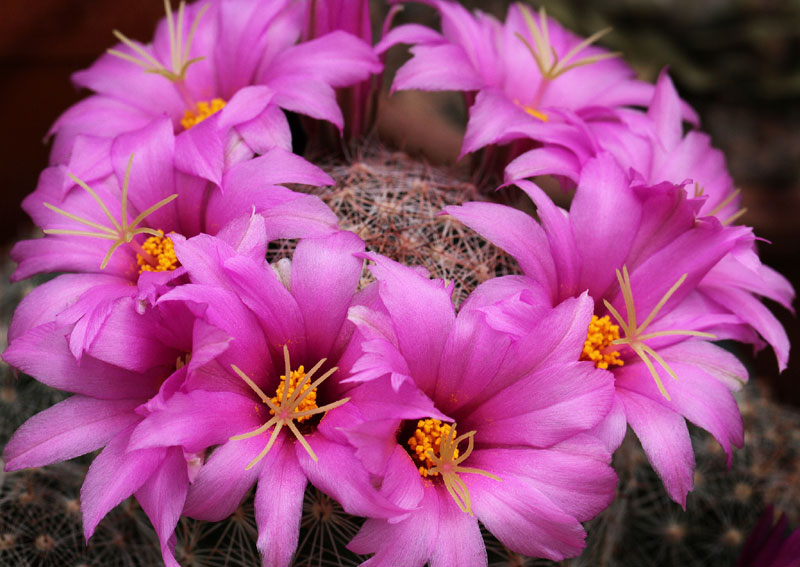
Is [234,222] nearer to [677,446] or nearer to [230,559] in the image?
[230,559]

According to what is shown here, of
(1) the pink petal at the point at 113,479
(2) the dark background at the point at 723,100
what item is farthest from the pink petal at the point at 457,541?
(2) the dark background at the point at 723,100

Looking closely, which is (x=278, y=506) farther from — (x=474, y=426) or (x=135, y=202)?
(x=135, y=202)

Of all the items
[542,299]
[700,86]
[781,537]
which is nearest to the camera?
[542,299]

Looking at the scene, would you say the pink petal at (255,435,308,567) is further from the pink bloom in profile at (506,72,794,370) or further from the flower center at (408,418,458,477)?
the pink bloom in profile at (506,72,794,370)

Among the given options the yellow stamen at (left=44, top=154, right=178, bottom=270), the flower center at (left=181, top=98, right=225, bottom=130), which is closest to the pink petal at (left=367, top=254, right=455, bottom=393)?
the yellow stamen at (left=44, top=154, right=178, bottom=270)

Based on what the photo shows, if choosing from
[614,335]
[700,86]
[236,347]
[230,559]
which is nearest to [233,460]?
[236,347]

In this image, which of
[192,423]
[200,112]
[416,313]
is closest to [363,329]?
[416,313]
